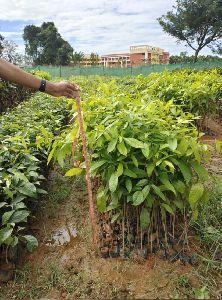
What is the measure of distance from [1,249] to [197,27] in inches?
1299

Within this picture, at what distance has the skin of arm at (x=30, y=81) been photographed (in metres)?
2.47

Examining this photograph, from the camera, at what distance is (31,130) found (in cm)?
362

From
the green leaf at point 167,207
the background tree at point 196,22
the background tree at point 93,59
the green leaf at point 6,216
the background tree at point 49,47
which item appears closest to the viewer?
the green leaf at point 167,207

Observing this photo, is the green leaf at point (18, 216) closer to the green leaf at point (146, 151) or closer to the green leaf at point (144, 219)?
the green leaf at point (144, 219)

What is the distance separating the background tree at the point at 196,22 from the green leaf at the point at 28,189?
1251 inches

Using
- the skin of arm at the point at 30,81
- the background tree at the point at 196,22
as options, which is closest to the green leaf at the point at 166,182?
the skin of arm at the point at 30,81

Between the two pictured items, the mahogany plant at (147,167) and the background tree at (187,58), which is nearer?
the mahogany plant at (147,167)

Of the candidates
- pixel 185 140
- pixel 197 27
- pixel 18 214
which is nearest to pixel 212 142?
pixel 185 140

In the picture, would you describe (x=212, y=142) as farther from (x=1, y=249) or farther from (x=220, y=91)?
(x=1, y=249)

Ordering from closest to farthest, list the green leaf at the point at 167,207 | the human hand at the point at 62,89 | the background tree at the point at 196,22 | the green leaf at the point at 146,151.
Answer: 1. the green leaf at the point at 146,151
2. the green leaf at the point at 167,207
3. the human hand at the point at 62,89
4. the background tree at the point at 196,22

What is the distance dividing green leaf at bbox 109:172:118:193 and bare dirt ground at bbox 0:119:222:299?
25.0 inches

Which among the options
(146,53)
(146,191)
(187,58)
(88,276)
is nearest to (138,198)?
(146,191)

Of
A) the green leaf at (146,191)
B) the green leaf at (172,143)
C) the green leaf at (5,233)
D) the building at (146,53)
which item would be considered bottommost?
the green leaf at (5,233)

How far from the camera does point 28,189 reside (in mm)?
2629
